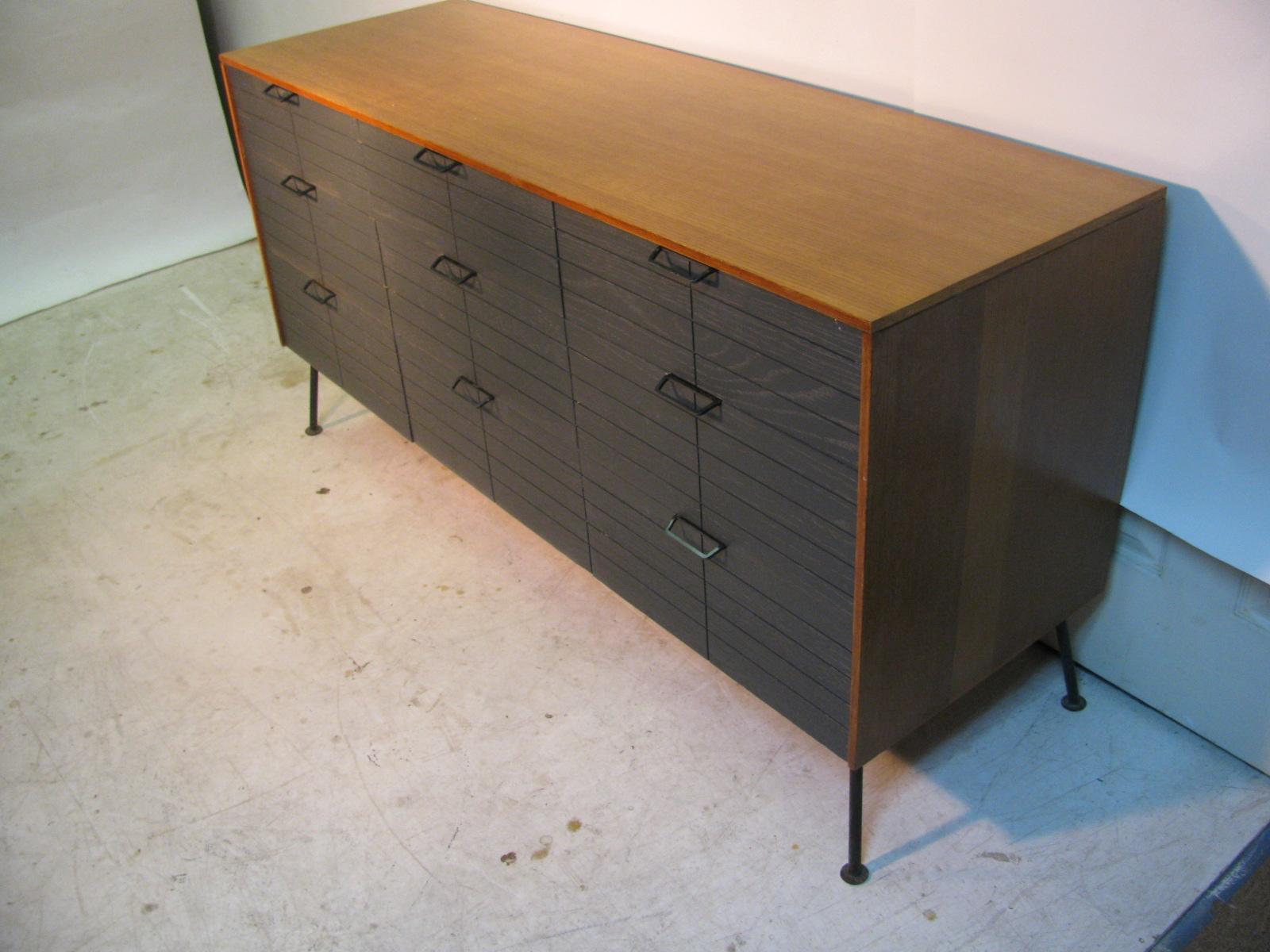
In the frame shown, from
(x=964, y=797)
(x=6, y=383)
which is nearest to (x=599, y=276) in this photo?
(x=964, y=797)

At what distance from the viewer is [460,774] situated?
192cm

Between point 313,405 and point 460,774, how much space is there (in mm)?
1113

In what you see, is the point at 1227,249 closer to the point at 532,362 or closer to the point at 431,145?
the point at 532,362

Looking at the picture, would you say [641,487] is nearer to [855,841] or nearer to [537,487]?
[537,487]

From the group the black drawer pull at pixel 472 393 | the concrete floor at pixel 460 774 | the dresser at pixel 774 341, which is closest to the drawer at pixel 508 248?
the dresser at pixel 774 341

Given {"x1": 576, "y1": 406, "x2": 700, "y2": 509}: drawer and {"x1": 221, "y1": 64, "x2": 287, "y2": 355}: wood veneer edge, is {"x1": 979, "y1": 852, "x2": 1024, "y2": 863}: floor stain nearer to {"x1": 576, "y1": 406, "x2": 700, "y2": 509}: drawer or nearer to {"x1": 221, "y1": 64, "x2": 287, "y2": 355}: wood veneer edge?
{"x1": 576, "y1": 406, "x2": 700, "y2": 509}: drawer

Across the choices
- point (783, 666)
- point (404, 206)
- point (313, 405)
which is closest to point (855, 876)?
point (783, 666)

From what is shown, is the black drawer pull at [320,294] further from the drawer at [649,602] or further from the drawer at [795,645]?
the drawer at [795,645]

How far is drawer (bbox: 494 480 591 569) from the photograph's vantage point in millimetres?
2000

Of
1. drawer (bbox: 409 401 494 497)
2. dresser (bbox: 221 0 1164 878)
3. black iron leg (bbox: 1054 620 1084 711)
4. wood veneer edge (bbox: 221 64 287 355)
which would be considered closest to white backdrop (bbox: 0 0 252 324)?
wood veneer edge (bbox: 221 64 287 355)

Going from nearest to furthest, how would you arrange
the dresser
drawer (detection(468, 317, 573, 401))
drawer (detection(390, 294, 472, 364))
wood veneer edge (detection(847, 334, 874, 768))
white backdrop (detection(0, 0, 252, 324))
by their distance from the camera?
wood veneer edge (detection(847, 334, 874, 768)), the dresser, drawer (detection(468, 317, 573, 401)), drawer (detection(390, 294, 472, 364)), white backdrop (detection(0, 0, 252, 324))

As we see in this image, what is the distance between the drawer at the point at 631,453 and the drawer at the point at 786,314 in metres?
0.28

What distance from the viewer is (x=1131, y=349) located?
1.60 m

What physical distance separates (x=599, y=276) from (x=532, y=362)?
285 mm
